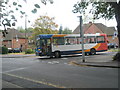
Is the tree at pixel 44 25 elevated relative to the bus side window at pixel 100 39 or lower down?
elevated

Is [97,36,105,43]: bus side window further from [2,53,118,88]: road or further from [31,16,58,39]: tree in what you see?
[31,16,58,39]: tree

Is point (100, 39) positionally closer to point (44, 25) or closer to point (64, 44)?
point (64, 44)

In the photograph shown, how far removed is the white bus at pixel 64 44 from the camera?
70.6 ft

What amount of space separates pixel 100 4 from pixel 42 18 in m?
28.8

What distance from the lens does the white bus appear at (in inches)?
847

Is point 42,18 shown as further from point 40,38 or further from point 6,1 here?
point 6,1

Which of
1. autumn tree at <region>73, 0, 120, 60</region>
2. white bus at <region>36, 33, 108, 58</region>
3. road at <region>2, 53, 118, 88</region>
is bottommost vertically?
road at <region>2, 53, 118, 88</region>

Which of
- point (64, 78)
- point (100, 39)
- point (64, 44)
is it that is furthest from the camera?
point (100, 39)

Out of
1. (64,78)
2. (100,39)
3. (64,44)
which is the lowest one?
(64,78)

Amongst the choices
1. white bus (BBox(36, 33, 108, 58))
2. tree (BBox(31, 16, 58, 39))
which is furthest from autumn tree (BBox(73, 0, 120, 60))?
tree (BBox(31, 16, 58, 39))

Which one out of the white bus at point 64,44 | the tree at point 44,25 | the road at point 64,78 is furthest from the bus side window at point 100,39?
the tree at point 44,25

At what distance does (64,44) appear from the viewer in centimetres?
2223

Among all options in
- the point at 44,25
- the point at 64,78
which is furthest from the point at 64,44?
the point at 44,25

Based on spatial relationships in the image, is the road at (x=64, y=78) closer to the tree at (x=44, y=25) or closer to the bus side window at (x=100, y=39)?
the bus side window at (x=100, y=39)
